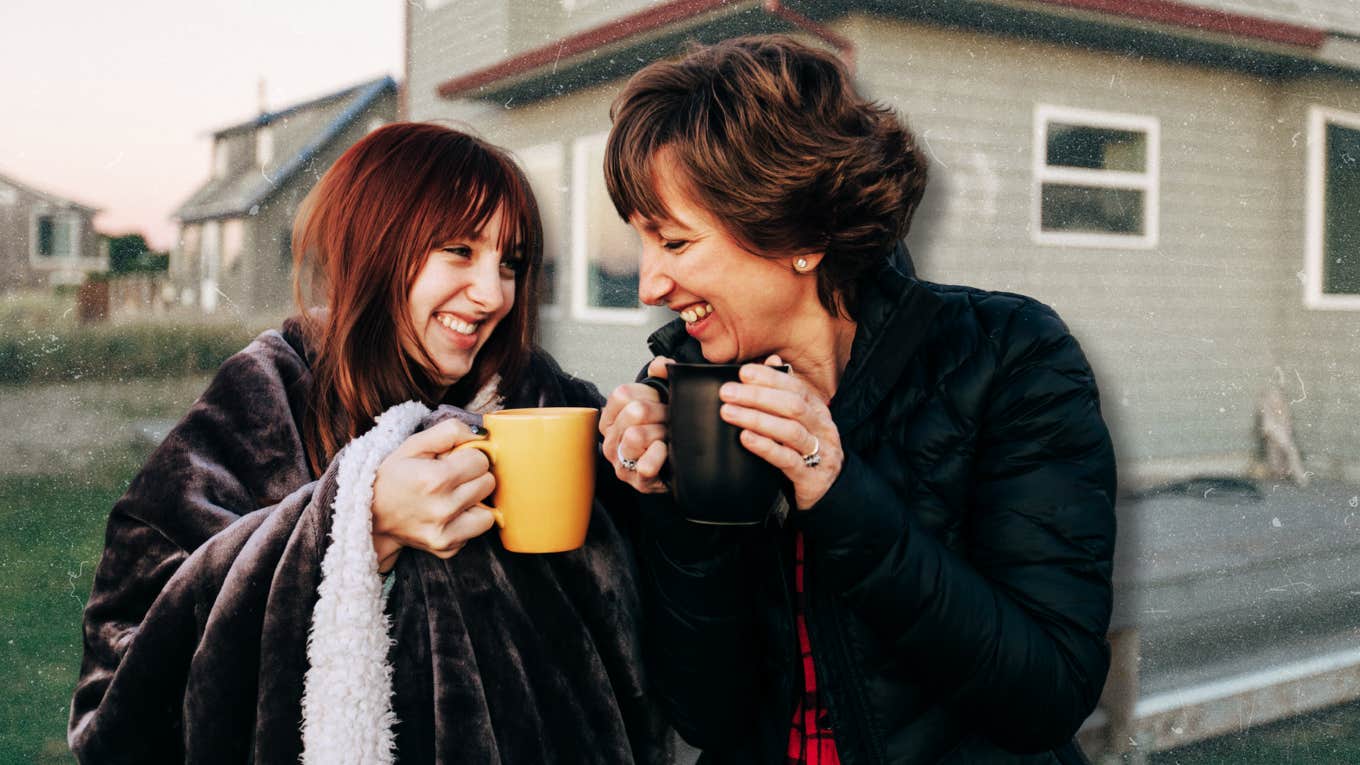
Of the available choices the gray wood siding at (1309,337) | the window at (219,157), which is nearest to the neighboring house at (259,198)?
the window at (219,157)

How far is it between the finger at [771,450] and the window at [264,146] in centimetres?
133

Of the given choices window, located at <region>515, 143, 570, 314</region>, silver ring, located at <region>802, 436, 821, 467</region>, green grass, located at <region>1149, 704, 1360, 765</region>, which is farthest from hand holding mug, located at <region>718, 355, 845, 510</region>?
green grass, located at <region>1149, 704, 1360, 765</region>

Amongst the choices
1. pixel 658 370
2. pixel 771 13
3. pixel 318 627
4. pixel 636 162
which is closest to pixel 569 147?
pixel 771 13

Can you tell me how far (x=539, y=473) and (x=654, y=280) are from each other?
29cm

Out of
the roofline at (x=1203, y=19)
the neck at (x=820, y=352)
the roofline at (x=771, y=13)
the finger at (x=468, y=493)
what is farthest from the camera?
the roofline at (x=1203, y=19)

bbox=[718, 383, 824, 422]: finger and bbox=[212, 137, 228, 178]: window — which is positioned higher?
bbox=[212, 137, 228, 178]: window

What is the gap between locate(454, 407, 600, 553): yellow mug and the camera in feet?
3.32

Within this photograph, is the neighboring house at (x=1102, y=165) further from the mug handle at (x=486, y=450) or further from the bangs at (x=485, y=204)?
the mug handle at (x=486, y=450)

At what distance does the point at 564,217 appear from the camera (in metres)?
2.03

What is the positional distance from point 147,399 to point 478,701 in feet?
3.82

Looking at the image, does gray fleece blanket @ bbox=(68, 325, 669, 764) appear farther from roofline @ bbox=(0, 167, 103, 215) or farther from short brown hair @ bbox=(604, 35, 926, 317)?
roofline @ bbox=(0, 167, 103, 215)

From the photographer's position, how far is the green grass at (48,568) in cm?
191

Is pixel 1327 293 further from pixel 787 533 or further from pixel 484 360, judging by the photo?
pixel 484 360

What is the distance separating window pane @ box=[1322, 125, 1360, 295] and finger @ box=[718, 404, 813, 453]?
1.85 meters
